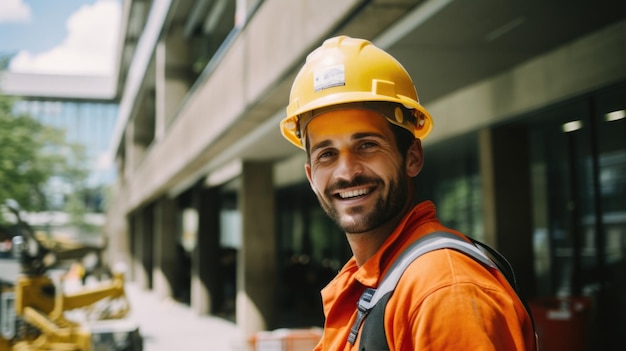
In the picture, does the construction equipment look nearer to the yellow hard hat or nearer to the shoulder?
the yellow hard hat

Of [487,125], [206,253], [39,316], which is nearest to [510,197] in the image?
[487,125]

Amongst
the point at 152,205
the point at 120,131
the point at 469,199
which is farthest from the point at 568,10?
the point at 120,131

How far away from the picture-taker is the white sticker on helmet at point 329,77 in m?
1.88

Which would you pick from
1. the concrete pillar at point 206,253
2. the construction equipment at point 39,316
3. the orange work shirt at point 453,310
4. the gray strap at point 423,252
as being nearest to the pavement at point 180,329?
the concrete pillar at point 206,253

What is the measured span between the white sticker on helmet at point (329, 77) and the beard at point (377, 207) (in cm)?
27

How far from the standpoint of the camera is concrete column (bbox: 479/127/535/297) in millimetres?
7824

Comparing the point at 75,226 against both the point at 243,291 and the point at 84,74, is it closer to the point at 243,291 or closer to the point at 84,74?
the point at 84,74

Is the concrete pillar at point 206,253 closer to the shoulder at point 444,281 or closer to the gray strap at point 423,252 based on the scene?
the gray strap at point 423,252

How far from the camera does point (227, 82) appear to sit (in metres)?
10.6

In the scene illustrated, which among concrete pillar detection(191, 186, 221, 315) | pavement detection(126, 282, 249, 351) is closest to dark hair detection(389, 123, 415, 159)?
pavement detection(126, 282, 249, 351)

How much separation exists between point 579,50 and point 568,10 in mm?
1192

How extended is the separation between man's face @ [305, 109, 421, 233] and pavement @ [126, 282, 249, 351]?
826 cm

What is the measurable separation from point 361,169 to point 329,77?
0.93 ft

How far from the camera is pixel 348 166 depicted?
184cm
